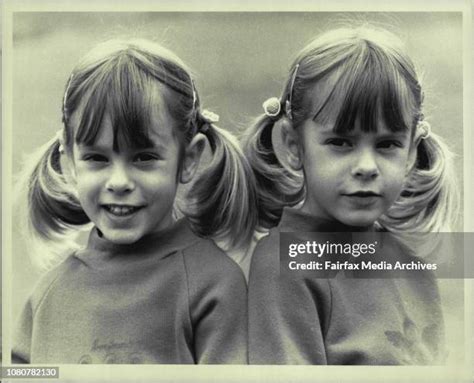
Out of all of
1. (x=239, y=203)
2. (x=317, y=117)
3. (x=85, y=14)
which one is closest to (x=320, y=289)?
(x=239, y=203)

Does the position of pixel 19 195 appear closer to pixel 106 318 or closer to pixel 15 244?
pixel 15 244

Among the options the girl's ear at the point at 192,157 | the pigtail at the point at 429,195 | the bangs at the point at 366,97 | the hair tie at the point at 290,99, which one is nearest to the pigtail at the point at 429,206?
the pigtail at the point at 429,195

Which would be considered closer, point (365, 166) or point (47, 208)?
point (365, 166)

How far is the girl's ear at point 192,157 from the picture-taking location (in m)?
2.04

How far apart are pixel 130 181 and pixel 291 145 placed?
1.35 ft

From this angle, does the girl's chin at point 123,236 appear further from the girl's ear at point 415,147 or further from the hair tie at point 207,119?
the girl's ear at point 415,147

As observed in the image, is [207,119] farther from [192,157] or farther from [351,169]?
[351,169]

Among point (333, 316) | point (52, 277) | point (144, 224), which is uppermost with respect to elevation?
point (144, 224)

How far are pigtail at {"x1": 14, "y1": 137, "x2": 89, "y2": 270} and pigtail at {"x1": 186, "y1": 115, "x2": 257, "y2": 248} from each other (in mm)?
296

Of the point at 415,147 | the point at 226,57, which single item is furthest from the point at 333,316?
the point at 226,57

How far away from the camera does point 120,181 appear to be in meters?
1.99

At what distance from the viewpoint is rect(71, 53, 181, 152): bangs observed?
6.55ft

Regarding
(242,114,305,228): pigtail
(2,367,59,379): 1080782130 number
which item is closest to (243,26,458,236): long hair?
(242,114,305,228): pigtail

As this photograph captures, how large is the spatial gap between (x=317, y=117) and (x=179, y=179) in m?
0.38
